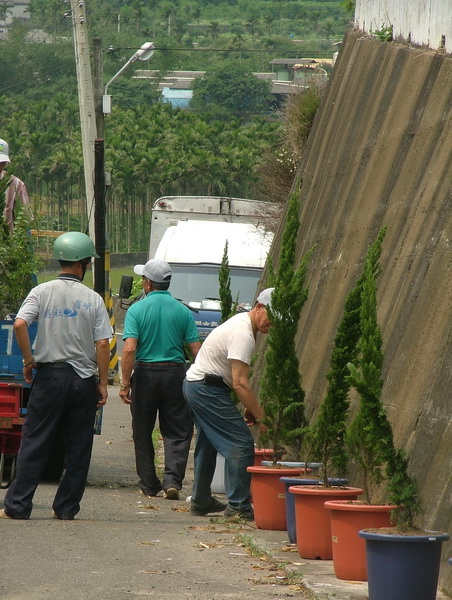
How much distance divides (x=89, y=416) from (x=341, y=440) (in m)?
1.96

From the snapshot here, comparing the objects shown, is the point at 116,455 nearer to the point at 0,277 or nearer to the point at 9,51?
the point at 0,277

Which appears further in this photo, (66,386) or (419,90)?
(419,90)

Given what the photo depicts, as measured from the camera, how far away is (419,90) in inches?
483

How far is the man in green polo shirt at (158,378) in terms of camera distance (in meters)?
11.7

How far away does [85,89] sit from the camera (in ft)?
84.3

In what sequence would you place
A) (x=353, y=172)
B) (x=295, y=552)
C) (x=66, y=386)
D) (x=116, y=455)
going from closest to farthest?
(x=295, y=552), (x=66, y=386), (x=353, y=172), (x=116, y=455)

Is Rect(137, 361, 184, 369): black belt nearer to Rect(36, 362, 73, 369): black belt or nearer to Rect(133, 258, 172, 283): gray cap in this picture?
Rect(133, 258, 172, 283): gray cap

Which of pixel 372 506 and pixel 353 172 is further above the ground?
pixel 353 172

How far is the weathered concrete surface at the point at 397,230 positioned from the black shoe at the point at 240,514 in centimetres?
112

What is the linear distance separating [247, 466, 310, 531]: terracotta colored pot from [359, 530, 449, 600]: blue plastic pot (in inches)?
110

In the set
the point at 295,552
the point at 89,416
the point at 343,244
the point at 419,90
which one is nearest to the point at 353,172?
the point at 343,244

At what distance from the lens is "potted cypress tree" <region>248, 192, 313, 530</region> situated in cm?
979

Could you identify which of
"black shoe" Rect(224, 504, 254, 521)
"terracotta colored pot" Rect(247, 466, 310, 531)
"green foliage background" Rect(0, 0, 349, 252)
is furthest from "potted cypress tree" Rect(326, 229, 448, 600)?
"green foliage background" Rect(0, 0, 349, 252)

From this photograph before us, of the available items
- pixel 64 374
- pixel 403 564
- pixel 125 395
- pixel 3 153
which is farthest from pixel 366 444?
pixel 3 153
